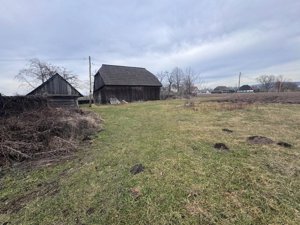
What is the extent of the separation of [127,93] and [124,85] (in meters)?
1.35

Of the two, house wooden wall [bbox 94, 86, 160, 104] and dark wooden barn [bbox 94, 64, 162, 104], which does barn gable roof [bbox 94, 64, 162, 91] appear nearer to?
dark wooden barn [bbox 94, 64, 162, 104]

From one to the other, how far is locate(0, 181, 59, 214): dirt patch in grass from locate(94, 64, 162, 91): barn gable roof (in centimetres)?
2447

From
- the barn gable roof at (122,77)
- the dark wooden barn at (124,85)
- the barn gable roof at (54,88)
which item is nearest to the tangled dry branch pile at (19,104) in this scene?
the barn gable roof at (54,88)

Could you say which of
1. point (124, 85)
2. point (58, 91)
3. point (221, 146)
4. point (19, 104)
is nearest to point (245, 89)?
point (124, 85)

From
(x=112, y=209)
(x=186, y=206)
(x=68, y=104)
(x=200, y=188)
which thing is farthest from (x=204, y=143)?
(x=68, y=104)

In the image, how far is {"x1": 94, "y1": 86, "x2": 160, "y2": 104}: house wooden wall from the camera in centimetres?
2816

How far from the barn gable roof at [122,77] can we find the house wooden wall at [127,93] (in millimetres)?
665

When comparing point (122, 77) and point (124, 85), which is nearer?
point (124, 85)

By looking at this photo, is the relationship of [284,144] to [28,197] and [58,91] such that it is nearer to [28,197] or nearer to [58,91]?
[28,197]

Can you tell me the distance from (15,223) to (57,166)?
2.18 metres

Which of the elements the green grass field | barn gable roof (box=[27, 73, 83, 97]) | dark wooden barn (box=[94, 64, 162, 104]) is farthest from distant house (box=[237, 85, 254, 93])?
the green grass field

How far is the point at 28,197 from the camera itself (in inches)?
144

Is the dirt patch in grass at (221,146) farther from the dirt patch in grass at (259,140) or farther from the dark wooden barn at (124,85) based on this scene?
the dark wooden barn at (124,85)

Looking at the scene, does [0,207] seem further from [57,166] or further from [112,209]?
[112,209]
